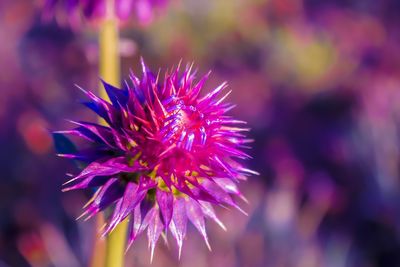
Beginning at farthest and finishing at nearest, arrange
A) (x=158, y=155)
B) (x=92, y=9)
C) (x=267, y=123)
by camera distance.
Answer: (x=267, y=123)
(x=92, y=9)
(x=158, y=155)

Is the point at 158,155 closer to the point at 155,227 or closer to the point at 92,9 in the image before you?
the point at 155,227

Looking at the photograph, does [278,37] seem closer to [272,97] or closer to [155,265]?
[272,97]

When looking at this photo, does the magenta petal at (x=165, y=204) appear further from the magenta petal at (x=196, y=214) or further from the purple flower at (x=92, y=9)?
the purple flower at (x=92, y=9)

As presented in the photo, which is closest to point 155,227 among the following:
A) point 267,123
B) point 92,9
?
point 92,9

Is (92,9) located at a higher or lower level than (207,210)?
higher

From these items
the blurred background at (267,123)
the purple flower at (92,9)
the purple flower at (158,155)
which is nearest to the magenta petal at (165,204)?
the purple flower at (158,155)

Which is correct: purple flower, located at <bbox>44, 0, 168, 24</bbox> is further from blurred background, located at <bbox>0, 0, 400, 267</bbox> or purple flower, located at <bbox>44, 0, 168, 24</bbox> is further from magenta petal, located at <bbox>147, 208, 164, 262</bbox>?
blurred background, located at <bbox>0, 0, 400, 267</bbox>
